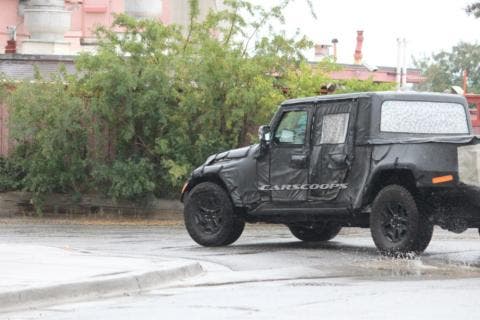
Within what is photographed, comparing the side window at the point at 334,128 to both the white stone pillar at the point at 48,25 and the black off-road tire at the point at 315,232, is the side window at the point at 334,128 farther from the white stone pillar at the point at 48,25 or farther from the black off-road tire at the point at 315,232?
the white stone pillar at the point at 48,25

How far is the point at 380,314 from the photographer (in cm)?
980

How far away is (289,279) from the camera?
13234 mm

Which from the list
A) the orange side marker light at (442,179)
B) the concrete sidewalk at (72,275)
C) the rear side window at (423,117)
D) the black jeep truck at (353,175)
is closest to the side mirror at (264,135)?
the black jeep truck at (353,175)

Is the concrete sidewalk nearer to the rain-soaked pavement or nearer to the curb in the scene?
the curb

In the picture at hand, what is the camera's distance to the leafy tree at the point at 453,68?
91.9 meters

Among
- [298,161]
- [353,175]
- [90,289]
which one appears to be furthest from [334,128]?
[90,289]

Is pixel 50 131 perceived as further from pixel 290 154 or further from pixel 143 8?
pixel 143 8

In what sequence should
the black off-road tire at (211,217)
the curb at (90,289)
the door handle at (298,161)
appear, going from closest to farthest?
the curb at (90,289) < the door handle at (298,161) < the black off-road tire at (211,217)

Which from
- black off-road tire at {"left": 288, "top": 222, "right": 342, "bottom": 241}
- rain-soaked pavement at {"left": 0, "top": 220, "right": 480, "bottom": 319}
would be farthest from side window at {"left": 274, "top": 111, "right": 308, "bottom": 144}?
black off-road tire at {"left": 288, "top": 222, "right": 342, "bottom": 241}

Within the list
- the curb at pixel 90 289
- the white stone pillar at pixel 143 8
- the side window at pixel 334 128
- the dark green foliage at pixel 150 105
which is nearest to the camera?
the curb at pixel 90 289

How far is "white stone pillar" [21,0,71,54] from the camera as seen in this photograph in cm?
4009

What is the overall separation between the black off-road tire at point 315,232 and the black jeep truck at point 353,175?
0.05 feet

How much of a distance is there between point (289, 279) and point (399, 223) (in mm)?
2920

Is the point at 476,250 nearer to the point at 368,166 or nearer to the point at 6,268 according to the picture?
the point at 368,166
